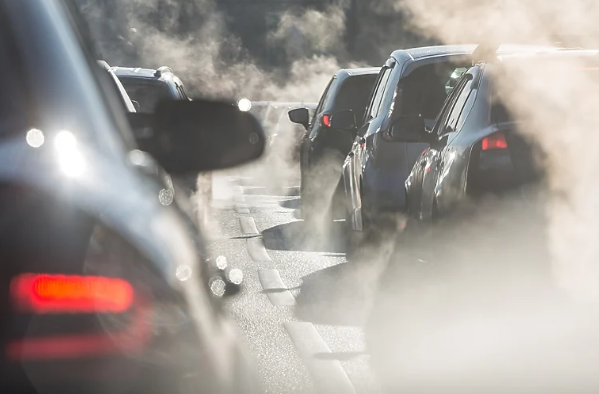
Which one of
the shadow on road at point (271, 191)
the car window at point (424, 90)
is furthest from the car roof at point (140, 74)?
the shadow on road at point (271, 191)

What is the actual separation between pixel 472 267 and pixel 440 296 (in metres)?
1.78

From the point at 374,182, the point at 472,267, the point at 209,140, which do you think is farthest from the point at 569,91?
the point at 209,140

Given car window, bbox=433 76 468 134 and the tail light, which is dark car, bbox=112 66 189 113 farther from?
the tail light

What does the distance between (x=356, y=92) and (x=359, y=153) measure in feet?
11.4

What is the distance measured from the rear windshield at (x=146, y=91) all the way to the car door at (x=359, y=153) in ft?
5.15

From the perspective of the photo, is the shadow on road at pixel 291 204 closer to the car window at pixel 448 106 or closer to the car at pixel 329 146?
the car at pixel 329 146

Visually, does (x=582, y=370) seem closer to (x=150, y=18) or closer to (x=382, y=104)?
(x=382, y=104)

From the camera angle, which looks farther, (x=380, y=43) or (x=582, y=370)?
(x=380, y=43)

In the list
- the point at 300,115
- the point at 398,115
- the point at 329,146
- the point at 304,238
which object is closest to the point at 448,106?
the point at 398,115

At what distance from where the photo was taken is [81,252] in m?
1.91

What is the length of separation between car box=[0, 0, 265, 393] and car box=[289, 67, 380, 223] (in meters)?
11.7

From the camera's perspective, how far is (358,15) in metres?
62.5

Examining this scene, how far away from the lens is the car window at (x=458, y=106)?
8297 mm

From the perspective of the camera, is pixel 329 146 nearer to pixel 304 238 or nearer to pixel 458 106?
pixel 304 238
